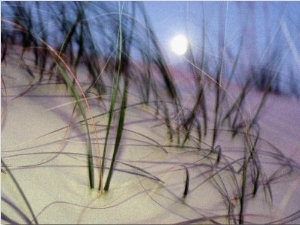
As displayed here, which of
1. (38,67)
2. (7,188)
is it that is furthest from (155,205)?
(38,67)

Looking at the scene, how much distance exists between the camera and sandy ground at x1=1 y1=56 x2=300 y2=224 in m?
0.80

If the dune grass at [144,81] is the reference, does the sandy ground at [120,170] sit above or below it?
below

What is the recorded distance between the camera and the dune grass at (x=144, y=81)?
98cm

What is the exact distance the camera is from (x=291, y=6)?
3.67 feet

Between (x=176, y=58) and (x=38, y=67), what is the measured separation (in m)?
0.35

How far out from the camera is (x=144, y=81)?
113 centimetres

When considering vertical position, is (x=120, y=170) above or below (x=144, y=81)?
below

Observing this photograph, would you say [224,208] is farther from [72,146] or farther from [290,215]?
[72,146]

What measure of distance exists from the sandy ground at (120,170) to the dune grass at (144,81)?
0.01 meters

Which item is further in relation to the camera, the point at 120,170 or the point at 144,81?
the point at 144,81

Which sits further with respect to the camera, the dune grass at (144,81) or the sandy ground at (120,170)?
the dune grass at (144,81)

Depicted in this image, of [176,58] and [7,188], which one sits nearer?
[7,188]

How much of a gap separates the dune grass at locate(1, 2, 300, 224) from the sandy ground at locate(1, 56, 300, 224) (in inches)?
0.5

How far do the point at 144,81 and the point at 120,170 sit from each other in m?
0.31
